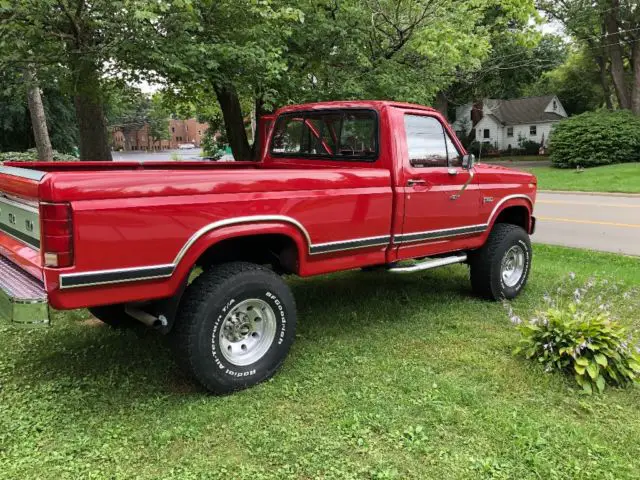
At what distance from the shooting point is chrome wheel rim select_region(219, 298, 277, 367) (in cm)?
364

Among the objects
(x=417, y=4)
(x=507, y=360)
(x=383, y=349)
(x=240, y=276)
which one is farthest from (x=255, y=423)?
(x=417, y=4)

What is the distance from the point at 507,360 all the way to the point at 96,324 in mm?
3566

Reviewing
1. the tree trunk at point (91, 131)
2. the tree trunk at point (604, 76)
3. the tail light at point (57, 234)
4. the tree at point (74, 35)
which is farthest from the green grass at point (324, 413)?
the tree trunk at point (604, 76)

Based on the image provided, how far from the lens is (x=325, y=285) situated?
6.31 metres

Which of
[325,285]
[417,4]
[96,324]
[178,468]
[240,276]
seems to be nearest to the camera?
[178,468]

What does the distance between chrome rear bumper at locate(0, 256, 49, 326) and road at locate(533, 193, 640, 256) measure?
849 centimetres

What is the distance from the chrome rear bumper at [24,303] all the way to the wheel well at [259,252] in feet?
3.55

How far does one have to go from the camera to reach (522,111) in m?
49.4

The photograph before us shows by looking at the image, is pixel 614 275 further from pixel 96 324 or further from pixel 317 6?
pixel 96 324

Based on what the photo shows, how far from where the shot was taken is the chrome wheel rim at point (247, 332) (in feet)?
11.9

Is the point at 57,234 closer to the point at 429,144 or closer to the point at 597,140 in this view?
the point at 429,144

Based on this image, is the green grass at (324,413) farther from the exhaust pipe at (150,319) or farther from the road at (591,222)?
the road at (591,222)

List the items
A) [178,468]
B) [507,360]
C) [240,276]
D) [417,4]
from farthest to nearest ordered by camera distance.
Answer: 1. [417,4]
2. [507,360]
3. [240,276]
4. [178,468]

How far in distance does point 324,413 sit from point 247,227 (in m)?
1.26
